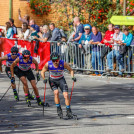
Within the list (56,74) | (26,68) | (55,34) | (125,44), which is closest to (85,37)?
(55,34)

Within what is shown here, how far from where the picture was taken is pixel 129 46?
17.5 m

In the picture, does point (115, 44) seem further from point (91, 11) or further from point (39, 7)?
point (39, 7)

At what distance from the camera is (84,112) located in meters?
12.0

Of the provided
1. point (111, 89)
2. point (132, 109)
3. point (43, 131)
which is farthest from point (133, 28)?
point (43, 131)

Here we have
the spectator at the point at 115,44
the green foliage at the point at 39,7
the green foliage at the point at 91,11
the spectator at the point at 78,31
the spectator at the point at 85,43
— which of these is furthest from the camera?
the green foliage at the point at 39,7

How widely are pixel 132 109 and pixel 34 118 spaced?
2.73 metres

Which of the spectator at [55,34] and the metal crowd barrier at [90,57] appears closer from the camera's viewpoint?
the metal crowd barrier at [90,57]

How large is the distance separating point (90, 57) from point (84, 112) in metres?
6.60

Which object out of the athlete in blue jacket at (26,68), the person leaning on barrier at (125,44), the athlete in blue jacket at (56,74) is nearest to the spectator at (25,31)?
the person leaning on barrier at (125,44)

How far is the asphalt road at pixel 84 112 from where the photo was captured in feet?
32.8

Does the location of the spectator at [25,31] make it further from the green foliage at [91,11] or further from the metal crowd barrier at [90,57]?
the green foliage at [91,11]

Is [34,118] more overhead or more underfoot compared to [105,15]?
more underfoot

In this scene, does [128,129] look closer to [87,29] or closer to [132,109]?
[132,109]

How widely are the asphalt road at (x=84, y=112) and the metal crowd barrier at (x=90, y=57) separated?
1.14 meters
